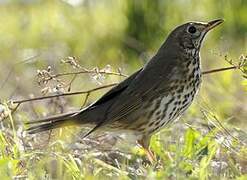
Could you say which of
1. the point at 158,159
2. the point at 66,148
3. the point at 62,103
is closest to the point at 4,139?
the point at 66,148

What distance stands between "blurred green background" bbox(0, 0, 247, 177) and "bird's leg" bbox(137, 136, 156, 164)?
1662 mm

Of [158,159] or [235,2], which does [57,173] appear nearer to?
[158,159]

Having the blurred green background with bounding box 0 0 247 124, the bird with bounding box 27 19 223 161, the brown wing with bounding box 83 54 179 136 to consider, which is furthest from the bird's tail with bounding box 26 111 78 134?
the blurred green background with bounding box 0 0 247 124

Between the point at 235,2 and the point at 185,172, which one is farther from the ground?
the point at 235,2

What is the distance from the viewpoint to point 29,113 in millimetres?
7137

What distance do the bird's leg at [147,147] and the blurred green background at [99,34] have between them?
1.66 metres

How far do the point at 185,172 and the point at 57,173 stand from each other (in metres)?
0.73

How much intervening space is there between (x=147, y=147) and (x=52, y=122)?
0.61 m

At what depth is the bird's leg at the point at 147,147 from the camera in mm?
5739

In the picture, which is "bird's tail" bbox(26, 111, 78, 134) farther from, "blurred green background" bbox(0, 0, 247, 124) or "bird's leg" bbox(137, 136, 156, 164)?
"blurred green background" bbox(0, 0, 247, 124)

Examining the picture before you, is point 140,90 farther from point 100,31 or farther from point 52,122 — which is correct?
point 100,31

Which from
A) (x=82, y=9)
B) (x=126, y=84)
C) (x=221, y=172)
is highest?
(x=82, y=9)

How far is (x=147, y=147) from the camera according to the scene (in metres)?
5.93

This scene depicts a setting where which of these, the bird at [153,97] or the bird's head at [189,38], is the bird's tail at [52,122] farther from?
the bird's head at [189,38]
